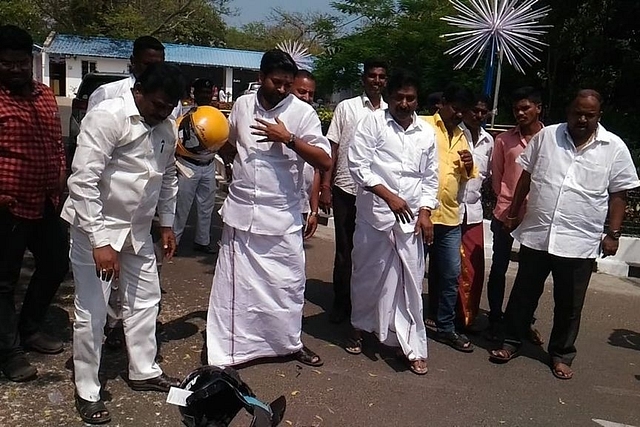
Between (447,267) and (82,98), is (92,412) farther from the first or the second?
(82,98)

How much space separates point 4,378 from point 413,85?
9.82 ft

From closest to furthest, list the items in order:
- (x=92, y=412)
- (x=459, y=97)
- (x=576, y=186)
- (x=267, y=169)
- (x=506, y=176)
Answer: (x=92, y=412) → (x=267, y=169) → (x=576, y=186) → (x=459, y=97) → (x=506, y=176)

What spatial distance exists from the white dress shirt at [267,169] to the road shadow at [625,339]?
2959 mm

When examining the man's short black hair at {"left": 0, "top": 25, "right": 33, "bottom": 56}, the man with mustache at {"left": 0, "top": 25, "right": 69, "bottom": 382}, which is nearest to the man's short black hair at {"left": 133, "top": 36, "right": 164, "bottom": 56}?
the man with mustache at {"left": 0, "top": 25, "right": 69, "bottom": 382}

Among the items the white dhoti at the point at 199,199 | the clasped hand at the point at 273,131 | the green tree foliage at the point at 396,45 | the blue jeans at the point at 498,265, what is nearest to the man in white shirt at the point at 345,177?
the blue jeans at the point at 498,265

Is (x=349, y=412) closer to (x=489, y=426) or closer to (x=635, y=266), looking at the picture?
(x=489, y=426)

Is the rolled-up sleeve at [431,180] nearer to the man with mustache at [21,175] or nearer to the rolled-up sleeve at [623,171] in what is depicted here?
the rolled-up sleeve at [623,171]

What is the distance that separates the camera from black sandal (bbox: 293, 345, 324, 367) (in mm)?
4395

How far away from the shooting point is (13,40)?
371 centimetres

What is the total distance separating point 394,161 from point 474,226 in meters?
1.20

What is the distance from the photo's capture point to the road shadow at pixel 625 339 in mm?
5320

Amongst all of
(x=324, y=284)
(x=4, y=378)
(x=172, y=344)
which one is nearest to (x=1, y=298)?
(x=4, y=378)

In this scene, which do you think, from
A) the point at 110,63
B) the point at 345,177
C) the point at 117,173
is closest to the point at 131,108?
the point at 117,173

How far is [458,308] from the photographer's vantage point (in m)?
5.20
